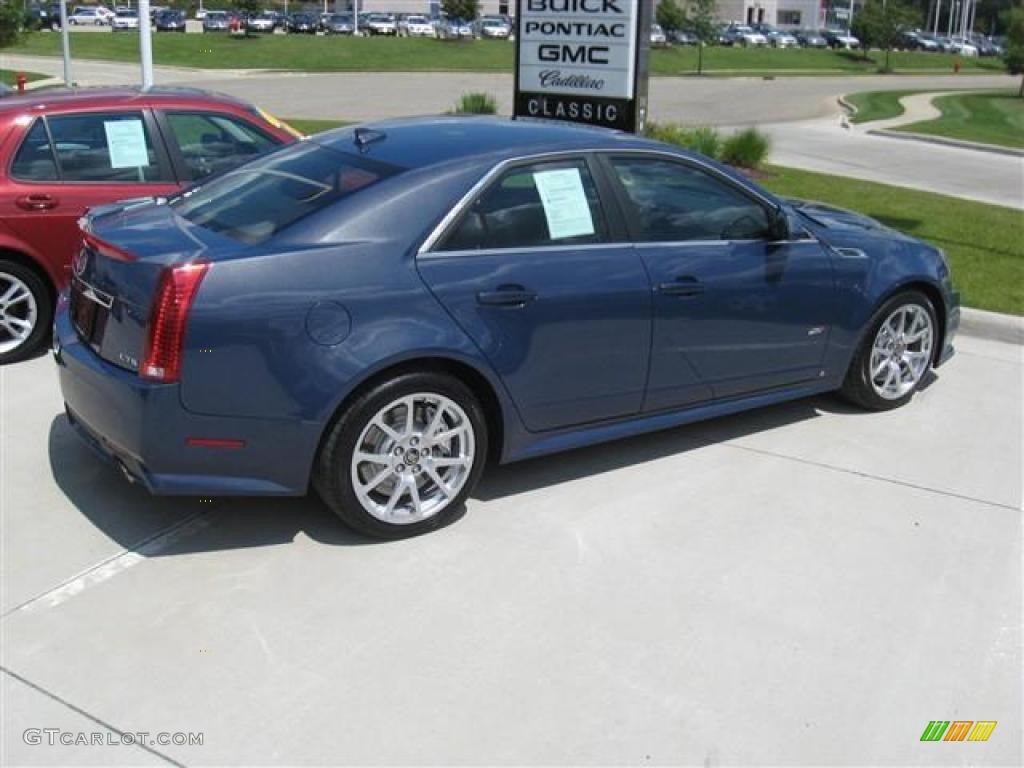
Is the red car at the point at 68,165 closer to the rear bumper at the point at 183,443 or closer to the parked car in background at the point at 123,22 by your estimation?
the rear bumper at the point at 183,443

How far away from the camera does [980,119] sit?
1225 inches

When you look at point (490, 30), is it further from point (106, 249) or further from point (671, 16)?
point (106, 249)

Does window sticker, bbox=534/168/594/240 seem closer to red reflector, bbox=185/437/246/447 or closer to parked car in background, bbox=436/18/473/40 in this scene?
red reflector, bbox=185/437/246/447

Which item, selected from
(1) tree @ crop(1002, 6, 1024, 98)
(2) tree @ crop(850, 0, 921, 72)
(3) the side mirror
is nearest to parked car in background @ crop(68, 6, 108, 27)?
(2) tree @ crop(850, 0, 921, 72)

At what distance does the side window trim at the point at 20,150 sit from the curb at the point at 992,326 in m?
6.04

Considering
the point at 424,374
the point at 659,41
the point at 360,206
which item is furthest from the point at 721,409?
the point at 659,41

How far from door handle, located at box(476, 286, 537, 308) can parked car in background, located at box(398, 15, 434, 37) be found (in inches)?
2827

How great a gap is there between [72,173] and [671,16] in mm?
65884

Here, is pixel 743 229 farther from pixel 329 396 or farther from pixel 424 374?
pixel 329 396

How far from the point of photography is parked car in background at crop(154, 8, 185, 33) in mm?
67938

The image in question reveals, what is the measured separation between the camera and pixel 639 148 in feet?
16.7

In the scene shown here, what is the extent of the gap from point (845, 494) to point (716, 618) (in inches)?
55.5

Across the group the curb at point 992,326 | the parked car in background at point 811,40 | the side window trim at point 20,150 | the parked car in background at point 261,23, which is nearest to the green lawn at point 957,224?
the curb at point 992,326

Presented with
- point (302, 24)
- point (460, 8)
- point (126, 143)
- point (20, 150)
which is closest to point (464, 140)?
point (126, 143)
